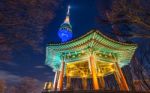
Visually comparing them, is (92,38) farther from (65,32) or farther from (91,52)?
(65,32)

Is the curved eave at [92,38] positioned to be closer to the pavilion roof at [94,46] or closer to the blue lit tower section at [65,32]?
the pavilion roof at [94,46]

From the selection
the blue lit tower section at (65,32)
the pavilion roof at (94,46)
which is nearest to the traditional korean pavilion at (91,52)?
the pavilion roof at (94,46)

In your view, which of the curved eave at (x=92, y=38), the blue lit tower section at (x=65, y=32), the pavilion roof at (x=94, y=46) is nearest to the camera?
the curved eave at (x=92, y=38)

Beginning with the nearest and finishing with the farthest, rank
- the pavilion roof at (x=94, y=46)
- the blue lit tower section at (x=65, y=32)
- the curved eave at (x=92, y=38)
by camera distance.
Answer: the curved eave at (x=92, y=38)
the pavilion roof at (x=94, y=46)
the blue lit tower section at (x=65, y=32)

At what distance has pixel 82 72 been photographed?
22.5 metres

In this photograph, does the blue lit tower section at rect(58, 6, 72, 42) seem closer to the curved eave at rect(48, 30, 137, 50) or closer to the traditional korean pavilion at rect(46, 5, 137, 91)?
the traditional korean pavilion at rect(46, 5, 137, 91)

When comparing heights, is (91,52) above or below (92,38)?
below

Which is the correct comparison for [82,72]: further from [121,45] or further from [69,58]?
[121,45]

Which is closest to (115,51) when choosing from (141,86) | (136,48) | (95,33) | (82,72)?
(136,48)

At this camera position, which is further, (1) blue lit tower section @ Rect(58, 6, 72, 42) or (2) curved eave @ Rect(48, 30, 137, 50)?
(1) blue lit tower section @ Rect(58, 6, 72, 42)

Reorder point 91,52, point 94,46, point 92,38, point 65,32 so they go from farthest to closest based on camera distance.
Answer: point 65,32 < point 94,46 < point 91,52 < point 92,38

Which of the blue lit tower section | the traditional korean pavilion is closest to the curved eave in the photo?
the traditional korean pavilion

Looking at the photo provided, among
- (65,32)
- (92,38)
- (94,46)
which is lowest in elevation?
(94,46)

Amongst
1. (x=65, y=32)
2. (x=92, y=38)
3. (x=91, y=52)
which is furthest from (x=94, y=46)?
(x=65, y=32)
